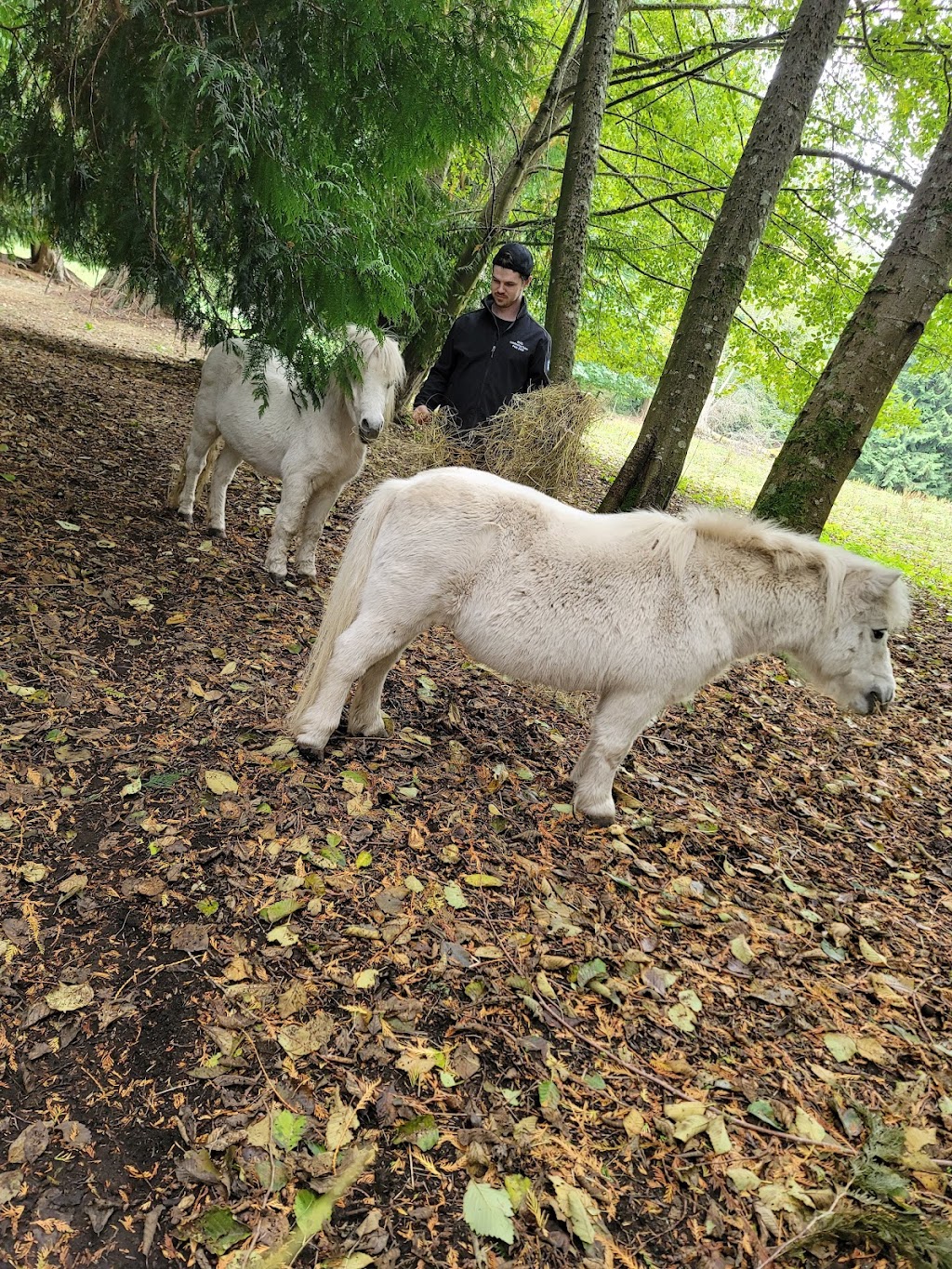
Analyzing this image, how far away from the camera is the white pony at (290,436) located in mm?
4684

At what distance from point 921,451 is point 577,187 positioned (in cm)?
3616

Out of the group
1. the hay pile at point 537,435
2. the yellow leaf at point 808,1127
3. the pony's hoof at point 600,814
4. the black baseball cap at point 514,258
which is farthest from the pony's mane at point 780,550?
the black baseball cap at point 514,258

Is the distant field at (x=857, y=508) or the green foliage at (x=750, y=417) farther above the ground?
the green foliage at (x=750, y=417)

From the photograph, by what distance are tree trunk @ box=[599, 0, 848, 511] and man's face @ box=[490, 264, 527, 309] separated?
4.24 ft

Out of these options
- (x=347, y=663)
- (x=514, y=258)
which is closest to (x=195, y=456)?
(x=514, y=258)

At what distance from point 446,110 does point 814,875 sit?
13.7 feet

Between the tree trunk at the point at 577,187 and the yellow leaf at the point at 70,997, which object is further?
the tree trunk at the point at 577,187

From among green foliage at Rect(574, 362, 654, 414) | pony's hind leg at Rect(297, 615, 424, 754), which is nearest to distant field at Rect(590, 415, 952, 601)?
green foliage at Rect(574, 362, 654, 414)

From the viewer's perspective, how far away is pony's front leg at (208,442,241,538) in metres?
5.78

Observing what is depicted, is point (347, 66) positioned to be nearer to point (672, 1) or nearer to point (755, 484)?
point (672, 1)

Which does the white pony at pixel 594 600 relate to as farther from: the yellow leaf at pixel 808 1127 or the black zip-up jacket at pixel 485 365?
the black zip-up jacket at pixel 485 365

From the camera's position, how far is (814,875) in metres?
3.78

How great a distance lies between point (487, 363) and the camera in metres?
5.48

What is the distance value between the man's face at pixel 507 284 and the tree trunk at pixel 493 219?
430 centimetres
